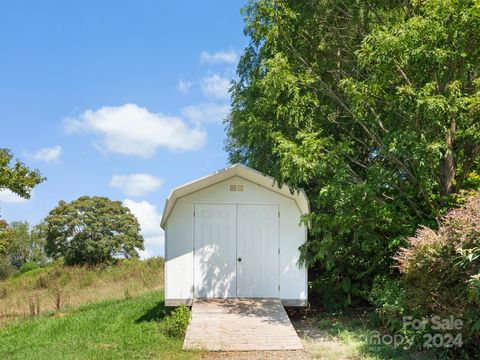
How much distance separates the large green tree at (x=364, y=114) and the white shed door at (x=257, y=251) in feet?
3.00

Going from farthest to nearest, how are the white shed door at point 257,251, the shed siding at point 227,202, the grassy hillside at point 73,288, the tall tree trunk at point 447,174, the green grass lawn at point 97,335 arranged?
the grassy hillside at point 73,288 → the white shed door at point 257,251 → the shed siding at point 227,202 → the tall tree trunk at point 447,174 → the green grass lawn at point 97,335

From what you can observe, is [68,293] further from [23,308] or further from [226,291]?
[226,291]

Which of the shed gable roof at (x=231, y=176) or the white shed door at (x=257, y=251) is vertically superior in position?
the shed gable roof at (x=231, y=176)

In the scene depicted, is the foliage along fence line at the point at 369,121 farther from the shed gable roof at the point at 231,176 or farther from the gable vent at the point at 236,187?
the gable vent at the point at 236,187

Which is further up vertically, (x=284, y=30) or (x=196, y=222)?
(x=284, y=30)

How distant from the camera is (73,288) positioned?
19609 millimetres

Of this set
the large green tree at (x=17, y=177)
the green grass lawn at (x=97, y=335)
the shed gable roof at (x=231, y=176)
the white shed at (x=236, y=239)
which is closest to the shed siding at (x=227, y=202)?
the white shed at (x=236, y=239)

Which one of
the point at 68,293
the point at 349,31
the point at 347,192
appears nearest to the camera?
the point at 347,192

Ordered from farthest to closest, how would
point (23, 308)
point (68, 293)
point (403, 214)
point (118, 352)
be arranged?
point (68, 293)
point (23, 308)
point (403, 214)
point (118, 352)

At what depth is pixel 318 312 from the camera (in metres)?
11.7

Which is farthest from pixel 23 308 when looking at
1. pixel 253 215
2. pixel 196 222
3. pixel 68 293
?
pixel 253 215

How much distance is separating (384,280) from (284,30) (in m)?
6.23

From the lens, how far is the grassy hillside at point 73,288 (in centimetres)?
1537

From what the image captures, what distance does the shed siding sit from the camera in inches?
415
